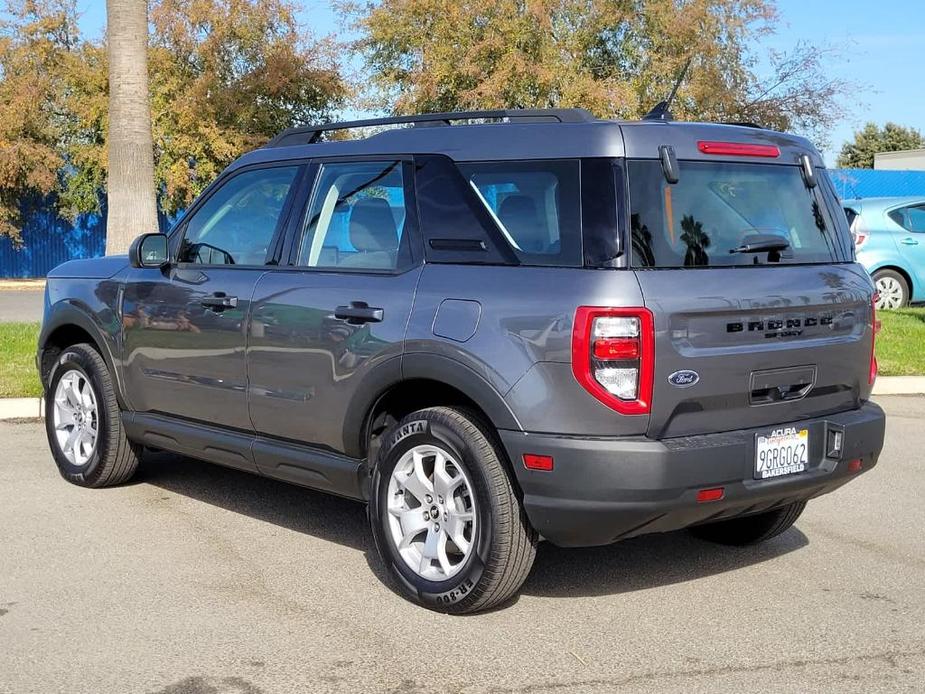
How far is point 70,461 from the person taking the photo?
23.1ft

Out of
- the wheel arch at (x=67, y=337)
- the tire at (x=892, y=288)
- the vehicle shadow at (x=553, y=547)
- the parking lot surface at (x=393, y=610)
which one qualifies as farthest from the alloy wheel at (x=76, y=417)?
the tire at (x=892, y=288)

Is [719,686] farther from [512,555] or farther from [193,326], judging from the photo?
[193,326]

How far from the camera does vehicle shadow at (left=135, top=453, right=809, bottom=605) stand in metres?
5.30

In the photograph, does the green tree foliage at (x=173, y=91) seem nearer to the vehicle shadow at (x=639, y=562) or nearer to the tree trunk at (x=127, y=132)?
the tree trunk at (x=127, y=132)

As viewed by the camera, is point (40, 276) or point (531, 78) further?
point (40, 276)

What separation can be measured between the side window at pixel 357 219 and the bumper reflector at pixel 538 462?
1111mm

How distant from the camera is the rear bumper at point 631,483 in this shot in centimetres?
431

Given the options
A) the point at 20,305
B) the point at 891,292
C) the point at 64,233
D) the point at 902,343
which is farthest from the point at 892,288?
the point at 64,233

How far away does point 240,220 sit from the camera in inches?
239

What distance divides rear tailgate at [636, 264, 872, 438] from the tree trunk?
29.4 feet

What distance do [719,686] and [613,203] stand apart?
1.75 m

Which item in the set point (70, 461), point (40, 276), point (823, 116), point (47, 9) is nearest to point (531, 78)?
point (823, 116)

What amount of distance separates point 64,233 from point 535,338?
104 ft

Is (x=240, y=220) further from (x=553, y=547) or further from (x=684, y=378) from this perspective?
(x=684, y=378)
